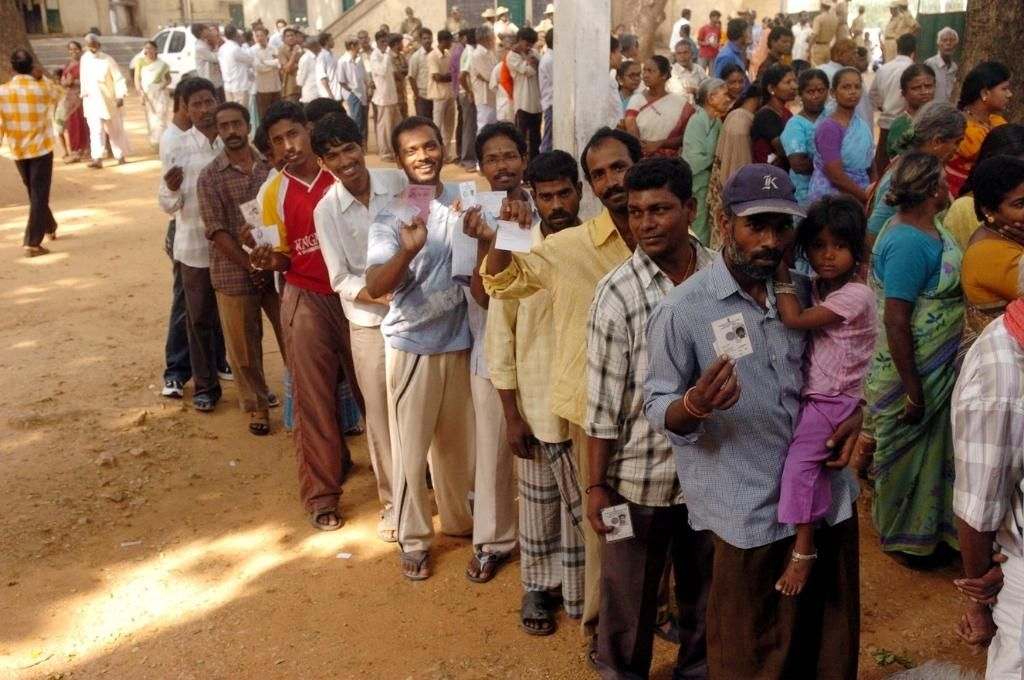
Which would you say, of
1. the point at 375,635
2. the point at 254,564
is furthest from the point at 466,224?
the point at 254,564

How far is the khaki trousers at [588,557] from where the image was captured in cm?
357

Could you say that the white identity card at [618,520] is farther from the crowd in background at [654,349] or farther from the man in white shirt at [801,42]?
the man in white shirt at [801,42]

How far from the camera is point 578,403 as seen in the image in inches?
133

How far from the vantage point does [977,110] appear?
565cm

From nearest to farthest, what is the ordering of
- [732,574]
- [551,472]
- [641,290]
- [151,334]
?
[732,574] < [641,290] < [551,472] < [151,334]

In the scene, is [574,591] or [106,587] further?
[106,587]

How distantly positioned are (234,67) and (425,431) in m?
14.7

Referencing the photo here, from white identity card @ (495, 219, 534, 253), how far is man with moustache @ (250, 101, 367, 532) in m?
1.99

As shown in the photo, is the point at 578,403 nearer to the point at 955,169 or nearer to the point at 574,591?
the point at 574,591

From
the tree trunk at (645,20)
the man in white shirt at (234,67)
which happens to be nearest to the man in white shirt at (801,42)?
the tree trunk at (645,20)

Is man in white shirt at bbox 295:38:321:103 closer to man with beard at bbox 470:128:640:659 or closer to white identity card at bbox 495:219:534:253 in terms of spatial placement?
man with beard at bbox 470:128:640:659

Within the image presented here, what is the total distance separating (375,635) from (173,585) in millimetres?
1165

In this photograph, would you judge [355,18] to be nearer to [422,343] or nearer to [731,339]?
[422,343]

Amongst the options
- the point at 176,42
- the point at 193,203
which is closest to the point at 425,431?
the point at 193,203
